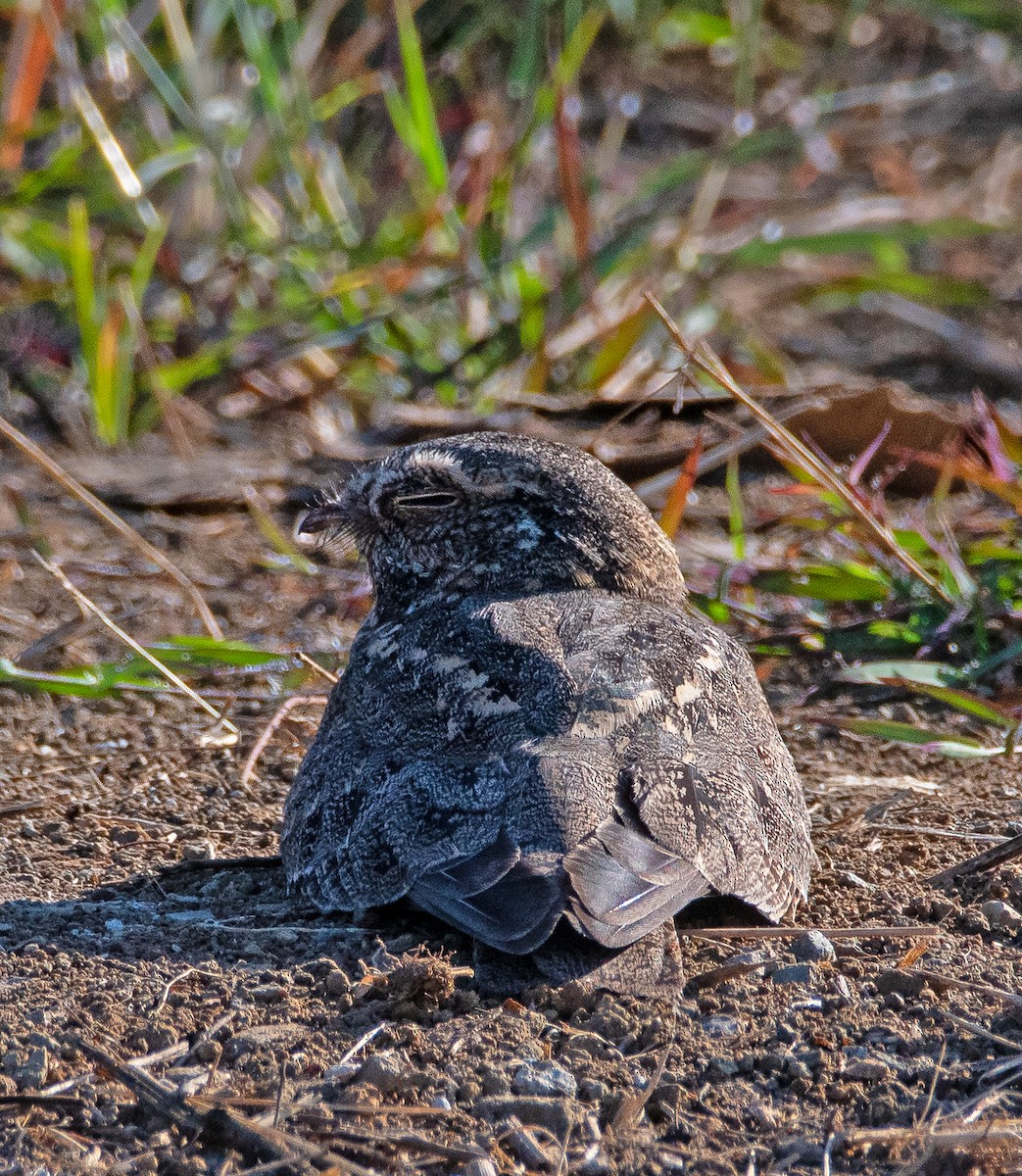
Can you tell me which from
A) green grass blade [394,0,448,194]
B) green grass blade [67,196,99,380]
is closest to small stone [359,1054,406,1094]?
green grass blade [67,196,99,380]

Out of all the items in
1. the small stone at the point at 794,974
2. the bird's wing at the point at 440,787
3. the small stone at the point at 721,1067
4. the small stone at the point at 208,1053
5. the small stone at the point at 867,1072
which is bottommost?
the small stone at the point at 794,974

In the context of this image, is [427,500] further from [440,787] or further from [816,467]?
[816,467]

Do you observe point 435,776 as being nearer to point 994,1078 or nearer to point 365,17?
point 994,1078

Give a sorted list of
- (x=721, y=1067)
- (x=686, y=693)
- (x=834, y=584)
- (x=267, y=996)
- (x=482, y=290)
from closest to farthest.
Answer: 1. (x=721, y=1067)
2. (x=267, y=996)
3. (x=686, y=693)
4. (x=834, y=584)
5. (x=482, y=290)

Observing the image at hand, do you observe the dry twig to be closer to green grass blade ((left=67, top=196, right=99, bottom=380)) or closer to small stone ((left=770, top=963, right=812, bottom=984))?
small stone ((left=770, top=963, right=812, bottom=984))

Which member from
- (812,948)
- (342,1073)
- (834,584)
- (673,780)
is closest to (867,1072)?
(812,948)

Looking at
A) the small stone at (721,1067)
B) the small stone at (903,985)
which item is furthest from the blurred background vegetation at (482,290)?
the small stone at (721,1067)

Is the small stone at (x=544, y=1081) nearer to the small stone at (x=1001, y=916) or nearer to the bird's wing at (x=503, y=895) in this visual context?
the bird's wing at (x=503, y=895)
